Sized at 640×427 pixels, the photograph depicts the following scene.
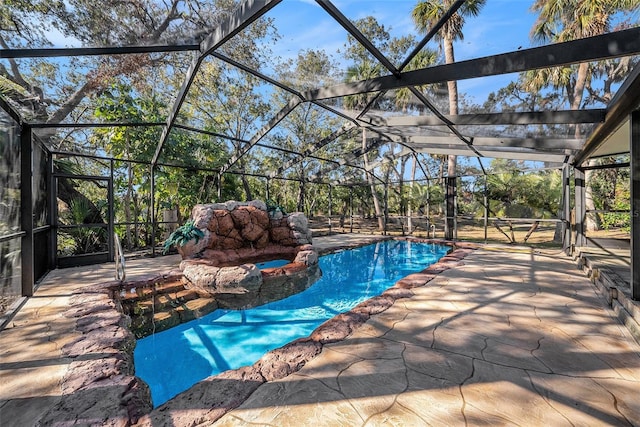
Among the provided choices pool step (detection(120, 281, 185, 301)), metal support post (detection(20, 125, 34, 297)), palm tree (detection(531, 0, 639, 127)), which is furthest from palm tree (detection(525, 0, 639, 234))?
metal support post (detection(20, 125, 34, 297))

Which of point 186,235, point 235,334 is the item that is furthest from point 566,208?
point 186,235

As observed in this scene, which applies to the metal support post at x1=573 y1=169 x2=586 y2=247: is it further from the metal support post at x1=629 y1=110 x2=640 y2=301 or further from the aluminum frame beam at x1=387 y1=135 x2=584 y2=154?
the metal support post at x1=629 y1=110 x2=640 y2=301

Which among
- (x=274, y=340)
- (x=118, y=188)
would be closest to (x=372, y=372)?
(x=274, y=340)

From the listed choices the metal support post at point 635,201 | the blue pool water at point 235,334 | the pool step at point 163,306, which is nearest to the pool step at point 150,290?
the pool step at point 163,306

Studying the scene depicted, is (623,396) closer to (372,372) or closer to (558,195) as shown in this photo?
(372,372)

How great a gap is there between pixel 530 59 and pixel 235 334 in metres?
4.61

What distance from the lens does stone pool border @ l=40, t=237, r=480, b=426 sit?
5.19ft

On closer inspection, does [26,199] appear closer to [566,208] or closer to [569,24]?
[566,208]

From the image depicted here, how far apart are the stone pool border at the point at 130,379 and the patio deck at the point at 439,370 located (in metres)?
0.04

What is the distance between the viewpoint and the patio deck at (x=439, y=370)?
1.56 m

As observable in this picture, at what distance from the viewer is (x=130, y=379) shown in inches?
76.8

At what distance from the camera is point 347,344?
2400mm

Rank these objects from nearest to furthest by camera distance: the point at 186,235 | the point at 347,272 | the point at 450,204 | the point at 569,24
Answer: the point at 186,235 < the point at 347,272 < the point at 569,24 < the point at 450,204

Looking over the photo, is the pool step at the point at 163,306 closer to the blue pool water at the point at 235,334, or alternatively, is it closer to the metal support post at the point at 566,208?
the blue pool water at the point at 235,334
